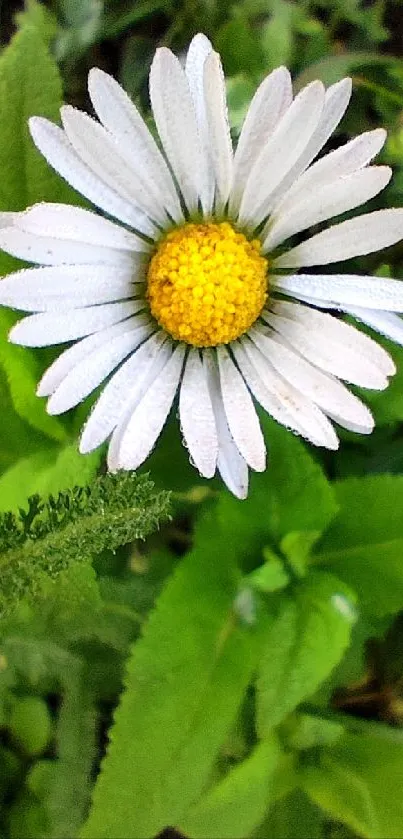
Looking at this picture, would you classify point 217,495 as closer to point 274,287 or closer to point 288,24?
point 274,287

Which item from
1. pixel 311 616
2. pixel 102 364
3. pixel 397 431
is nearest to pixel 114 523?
pixel 102 364

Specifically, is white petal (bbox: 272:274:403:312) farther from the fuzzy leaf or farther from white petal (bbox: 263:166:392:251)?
the fuzzy leaf

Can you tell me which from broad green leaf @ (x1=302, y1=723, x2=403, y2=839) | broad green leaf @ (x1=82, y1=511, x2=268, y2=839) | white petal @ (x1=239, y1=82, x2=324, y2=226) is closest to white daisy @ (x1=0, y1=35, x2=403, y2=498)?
white petal @ (x1=239, y1=82, x2=324, y2=226)

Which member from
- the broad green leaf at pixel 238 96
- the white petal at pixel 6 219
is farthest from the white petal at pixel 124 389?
the broad green leaf at pixel 238 96

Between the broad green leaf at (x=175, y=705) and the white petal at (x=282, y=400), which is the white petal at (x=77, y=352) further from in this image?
the broad green leaf at (x=175, y=705)

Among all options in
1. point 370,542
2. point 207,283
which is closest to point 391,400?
point 370,542

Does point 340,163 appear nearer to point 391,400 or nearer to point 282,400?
point 282,400
